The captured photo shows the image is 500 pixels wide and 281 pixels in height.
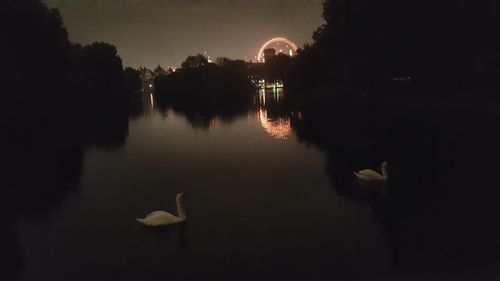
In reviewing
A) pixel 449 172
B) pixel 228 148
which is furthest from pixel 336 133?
pixel 449 172

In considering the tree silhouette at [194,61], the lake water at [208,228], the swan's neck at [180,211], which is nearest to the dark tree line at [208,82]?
the tree silhouette at [194,61]

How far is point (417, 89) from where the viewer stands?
113 ft

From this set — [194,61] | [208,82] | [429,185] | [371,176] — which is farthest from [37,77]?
[194,61]

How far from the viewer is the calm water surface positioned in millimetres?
7711

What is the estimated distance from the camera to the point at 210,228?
375 inches

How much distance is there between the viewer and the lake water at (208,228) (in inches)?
303

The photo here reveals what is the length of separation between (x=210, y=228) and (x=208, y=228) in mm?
43

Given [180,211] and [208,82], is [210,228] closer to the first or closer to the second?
[180,211]

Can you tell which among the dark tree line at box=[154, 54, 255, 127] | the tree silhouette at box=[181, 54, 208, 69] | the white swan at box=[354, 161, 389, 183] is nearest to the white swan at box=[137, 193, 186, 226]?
the white swan at box=[354, 161, 389, 183]

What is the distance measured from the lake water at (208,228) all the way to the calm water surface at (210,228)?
0.02 m

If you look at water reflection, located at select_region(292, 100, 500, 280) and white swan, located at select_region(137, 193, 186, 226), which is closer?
water reflection, located at select_region(292, 100, 500, 280)

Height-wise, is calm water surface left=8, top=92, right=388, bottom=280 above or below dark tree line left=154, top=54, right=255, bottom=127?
below

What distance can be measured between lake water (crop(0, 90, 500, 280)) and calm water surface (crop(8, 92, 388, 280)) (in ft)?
0.07

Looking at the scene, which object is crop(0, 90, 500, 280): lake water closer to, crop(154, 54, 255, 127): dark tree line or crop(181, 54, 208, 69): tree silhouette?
crop(154, 54, 255, 127): dark tree line
